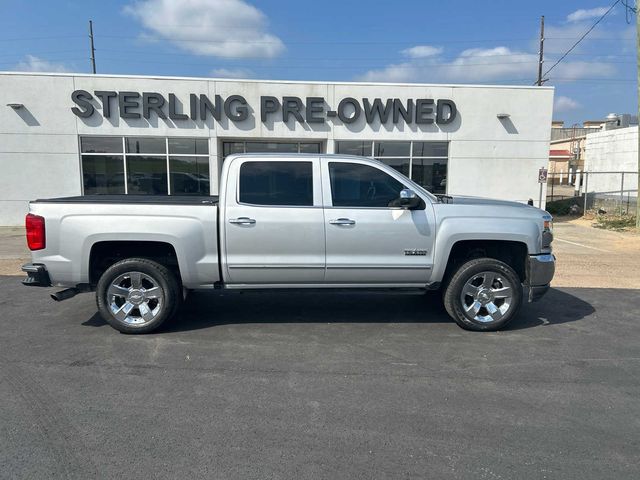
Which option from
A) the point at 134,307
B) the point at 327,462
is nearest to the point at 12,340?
the point at 134,307

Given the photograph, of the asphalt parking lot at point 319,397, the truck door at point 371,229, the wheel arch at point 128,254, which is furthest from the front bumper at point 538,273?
the wheel arch at point 128,254

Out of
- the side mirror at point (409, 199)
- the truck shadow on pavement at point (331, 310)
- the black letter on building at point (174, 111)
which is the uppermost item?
the black letter on building at point (174, 111)

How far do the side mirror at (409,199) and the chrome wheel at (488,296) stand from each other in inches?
42.5

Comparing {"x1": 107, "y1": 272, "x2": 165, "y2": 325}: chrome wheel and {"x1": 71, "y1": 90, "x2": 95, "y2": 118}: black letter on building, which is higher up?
{"x1": 71, "y1": 90, "x2": 95, "y2": 118}: black letter on building

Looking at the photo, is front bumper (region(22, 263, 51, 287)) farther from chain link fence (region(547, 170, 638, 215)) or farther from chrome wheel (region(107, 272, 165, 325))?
chain link fence (region(547, 170, 638, 215))

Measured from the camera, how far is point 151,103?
1504cm

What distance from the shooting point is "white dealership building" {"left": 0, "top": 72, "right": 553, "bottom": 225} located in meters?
15.0

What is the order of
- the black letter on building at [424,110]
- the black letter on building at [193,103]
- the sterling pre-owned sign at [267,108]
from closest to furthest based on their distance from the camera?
1. the sterling pre-owned sign at [267,108]
2. the black letter on building at [193,103]
3. the black letter on building at [424,110]

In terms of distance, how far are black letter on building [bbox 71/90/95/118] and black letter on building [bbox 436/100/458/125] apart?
11091 mm

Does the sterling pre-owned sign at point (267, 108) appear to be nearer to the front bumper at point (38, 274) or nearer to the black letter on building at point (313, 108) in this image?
the black letter on building at point (313, 108)

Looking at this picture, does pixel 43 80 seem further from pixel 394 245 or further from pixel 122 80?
pixel 394 245

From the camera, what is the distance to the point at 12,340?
198 inches

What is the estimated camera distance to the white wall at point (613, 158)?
2247 centimetres

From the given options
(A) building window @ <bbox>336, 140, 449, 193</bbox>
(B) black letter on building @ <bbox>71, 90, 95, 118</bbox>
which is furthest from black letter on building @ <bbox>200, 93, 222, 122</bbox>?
(A) building window @ <bbox>336, 140, 449, 193</bbox>
